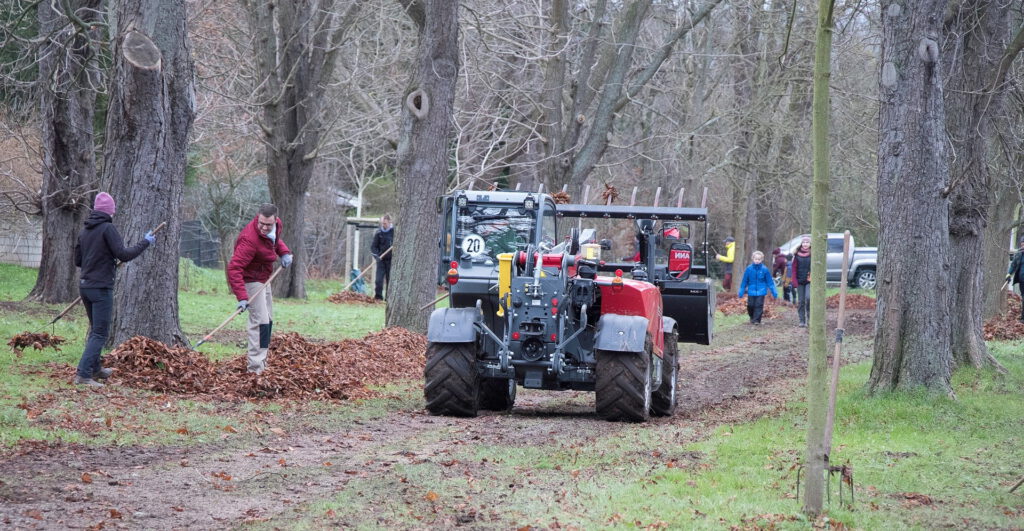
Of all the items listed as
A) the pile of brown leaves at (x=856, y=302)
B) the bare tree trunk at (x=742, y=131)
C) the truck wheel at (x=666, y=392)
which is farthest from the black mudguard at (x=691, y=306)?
the pile of brown leaves at (x=856, y=302)

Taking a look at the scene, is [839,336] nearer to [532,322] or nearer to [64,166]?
[532,322]

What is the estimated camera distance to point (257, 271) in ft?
41.6

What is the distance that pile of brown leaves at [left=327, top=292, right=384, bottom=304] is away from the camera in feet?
93.0

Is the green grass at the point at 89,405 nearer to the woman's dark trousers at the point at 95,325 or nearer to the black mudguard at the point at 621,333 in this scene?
the woman's dark trousers at the point at 95,325

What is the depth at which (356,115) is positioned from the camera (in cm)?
3003

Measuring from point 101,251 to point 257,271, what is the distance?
1830 mm

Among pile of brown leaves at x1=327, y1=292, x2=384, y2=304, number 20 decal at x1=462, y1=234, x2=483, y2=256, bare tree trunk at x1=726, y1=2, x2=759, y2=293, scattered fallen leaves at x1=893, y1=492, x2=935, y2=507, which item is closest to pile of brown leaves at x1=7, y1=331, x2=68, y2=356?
number 20 decal at x1=462, y1=234, x2=483, y2=256

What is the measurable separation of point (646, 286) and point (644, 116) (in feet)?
93.4

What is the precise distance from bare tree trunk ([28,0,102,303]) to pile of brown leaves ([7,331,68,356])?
22.0ft

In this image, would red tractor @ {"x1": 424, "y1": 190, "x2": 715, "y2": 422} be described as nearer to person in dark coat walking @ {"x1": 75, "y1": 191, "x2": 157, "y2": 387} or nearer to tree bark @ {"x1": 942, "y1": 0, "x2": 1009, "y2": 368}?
person in dark coat walking @ {"x1": 75, "y1": 191, "x2": 157, "y2": 387}

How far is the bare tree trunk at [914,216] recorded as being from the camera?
1162cm

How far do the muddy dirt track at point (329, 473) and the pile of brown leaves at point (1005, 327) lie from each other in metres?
11.5

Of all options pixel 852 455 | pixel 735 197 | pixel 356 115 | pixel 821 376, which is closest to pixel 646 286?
pixel 852 455

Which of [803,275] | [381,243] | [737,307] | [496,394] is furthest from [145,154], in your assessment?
[737,307]
